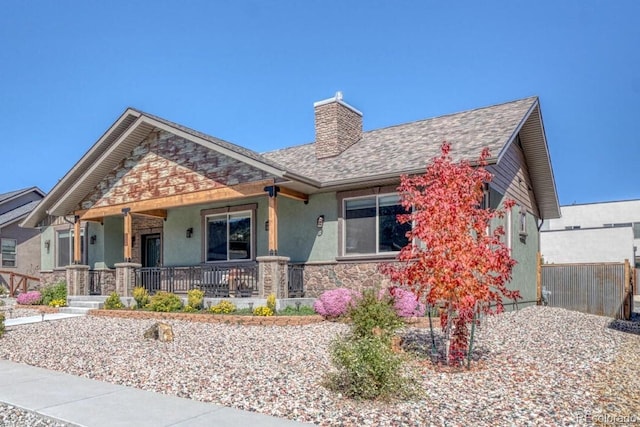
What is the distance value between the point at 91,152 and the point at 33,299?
19.4ft

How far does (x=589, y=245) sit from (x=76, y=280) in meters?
27.6

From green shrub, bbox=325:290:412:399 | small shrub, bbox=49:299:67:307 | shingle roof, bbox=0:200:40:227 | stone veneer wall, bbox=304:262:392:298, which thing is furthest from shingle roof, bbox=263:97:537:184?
shingle roof, bbox=0:200:40:227

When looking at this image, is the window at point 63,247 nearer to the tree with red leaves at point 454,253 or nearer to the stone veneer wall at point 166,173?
the stone veneer wall at point 166,173

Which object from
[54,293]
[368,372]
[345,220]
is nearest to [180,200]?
[345,220]

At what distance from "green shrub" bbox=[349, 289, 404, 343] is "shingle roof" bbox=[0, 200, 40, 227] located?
2517cm

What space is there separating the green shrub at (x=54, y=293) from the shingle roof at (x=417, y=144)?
356 inches

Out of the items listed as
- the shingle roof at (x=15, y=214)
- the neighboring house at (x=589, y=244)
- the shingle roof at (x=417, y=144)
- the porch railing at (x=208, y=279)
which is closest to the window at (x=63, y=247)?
the porch railing at (x=208, y=279)

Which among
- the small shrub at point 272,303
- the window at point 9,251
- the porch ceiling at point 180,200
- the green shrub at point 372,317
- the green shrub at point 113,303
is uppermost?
the porch ceiling at point 180,200

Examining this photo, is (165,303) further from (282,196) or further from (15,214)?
(15,214)

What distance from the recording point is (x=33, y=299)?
17.8 meters

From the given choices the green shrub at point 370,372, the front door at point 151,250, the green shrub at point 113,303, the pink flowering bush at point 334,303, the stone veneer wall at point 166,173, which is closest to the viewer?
the green shrub at point 370,372

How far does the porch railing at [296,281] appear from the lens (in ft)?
44.5

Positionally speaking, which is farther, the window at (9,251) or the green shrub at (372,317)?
the window at (9,251)

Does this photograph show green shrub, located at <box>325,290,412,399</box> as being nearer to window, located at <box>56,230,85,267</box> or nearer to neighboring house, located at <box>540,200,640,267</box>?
window, located at <box>56,230,85,267</box>
